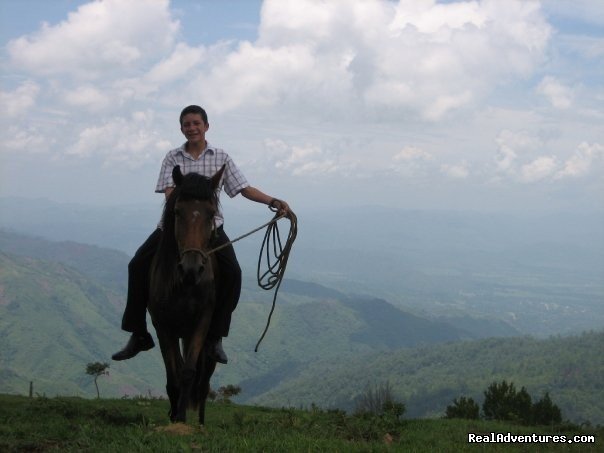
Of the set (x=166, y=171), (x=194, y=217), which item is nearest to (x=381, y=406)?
(x=166, y=171)

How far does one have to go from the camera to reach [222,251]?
29.3ft

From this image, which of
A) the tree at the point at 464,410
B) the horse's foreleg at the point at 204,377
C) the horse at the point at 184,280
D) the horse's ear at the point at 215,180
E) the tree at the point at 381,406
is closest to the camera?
the horse at the point at 184,280

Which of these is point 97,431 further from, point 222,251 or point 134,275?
point 222,251

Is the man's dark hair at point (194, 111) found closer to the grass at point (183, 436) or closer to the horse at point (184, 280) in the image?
the horse at point (184, 280)

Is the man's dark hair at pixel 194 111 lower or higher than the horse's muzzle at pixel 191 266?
higher

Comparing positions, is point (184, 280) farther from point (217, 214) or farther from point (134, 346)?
point (134, 346)

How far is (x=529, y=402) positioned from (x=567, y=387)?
6118 inches

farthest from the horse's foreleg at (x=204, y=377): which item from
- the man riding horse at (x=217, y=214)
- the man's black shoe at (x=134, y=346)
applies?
the man's black shoe at (x=134, y=346)

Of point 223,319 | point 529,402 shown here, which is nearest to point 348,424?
point 223,319

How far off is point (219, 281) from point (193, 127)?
219 cm

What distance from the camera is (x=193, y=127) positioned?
28.7 feet

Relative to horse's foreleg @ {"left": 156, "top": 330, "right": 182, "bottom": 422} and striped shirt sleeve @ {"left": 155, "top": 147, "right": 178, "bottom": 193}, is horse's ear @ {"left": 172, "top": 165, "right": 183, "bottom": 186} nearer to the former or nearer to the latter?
striped shirt sleeve @ {"left": 155, "top": 147, "right": 178, "bottom": 193}

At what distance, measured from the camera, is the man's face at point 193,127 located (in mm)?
8750

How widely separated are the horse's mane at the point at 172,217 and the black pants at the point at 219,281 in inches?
19.6
